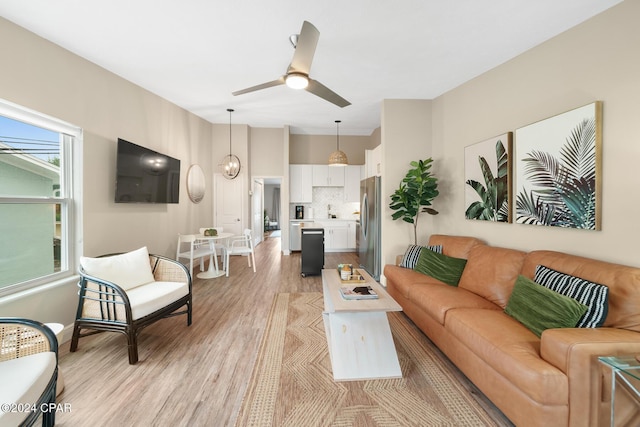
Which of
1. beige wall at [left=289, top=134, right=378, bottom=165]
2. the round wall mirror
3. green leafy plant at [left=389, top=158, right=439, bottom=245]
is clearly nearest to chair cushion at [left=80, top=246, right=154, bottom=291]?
the round wall mirror

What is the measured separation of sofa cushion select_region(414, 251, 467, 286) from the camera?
274 centimetres

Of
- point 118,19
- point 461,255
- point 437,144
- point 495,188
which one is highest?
point 118,19

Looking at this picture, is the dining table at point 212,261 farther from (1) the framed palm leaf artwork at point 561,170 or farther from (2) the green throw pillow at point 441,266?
(1) the framed palm leaf artwork at point 561,170

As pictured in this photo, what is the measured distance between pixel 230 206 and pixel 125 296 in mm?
3825

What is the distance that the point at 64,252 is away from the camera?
261 centimetres

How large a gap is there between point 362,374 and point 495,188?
96.5 inches

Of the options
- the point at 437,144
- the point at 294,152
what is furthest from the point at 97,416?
the point at 294,152

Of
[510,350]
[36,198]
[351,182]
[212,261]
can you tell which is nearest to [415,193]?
[510,350]

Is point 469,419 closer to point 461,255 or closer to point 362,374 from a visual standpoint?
point 362,374

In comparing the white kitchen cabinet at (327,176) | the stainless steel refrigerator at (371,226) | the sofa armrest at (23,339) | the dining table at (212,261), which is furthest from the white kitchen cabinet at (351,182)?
the sofa armrest at (23,339)

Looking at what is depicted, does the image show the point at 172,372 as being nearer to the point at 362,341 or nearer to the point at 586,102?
the point at 362,341

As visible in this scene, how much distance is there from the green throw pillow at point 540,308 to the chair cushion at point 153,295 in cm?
296

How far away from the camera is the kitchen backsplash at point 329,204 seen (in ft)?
22.5

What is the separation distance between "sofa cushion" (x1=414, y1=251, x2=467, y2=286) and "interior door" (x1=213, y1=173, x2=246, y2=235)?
408 centimetres
